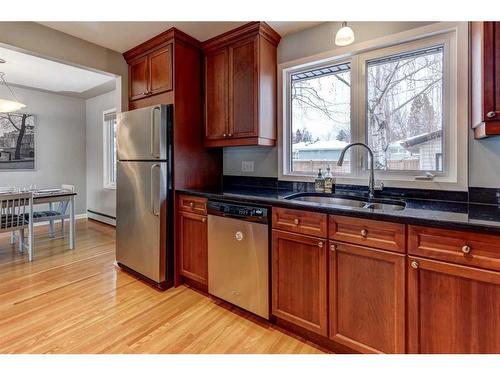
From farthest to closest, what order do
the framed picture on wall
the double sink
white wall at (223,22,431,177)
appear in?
the framed picture on wall → white wall at (223,22,431,177) → the double sink

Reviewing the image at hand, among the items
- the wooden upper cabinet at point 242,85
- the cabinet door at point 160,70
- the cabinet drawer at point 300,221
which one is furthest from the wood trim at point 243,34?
the cabinet drawer at point 300,221

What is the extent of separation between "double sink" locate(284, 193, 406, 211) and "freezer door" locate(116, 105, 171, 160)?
1219 millimetres

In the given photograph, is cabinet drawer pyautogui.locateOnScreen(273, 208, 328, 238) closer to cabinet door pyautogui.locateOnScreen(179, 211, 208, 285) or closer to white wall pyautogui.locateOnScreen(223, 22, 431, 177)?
cabinet door pyautogui.locateOnScreen(179, 211, 208, 285)

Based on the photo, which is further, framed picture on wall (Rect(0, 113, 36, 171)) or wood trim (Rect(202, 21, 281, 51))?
framed picture on wall (Rect(0, 113, 36, 171))

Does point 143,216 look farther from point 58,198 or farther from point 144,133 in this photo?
point 58,198

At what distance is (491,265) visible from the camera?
1148 mm

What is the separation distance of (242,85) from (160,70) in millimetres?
822

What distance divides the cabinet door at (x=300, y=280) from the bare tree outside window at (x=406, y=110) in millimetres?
975

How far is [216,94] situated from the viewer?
8.44 feet

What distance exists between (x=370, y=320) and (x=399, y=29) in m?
1.99

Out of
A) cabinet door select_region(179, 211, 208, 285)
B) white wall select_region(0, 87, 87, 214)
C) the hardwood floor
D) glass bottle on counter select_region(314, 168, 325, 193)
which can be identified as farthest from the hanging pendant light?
white wall select_region(0, 87, 87, 214)

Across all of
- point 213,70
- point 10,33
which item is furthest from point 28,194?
point 213,70

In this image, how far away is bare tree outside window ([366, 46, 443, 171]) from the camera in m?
1.91
